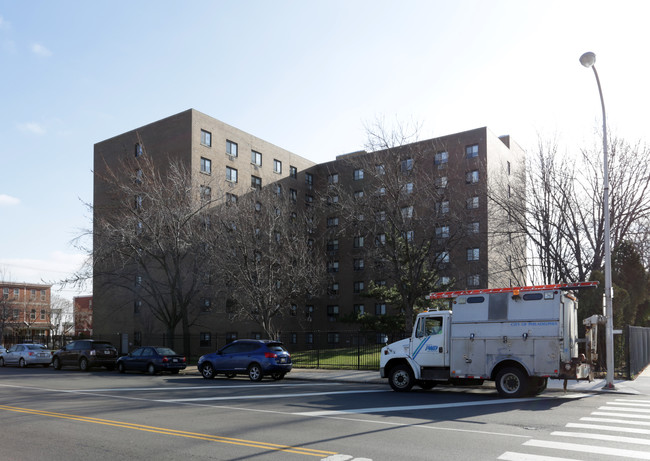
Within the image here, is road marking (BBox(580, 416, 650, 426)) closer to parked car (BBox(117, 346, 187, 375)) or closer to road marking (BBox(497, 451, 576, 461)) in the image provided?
road marking (BBox(497, 451, 576, 461))

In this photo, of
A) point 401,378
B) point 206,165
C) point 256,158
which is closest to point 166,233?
point 206,165

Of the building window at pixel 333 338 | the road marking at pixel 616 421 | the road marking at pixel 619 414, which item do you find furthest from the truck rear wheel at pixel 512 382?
the building window at pixel 333 338

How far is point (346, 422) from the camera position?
1095cm

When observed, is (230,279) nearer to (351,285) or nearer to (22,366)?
(22,366)

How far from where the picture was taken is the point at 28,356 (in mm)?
33312

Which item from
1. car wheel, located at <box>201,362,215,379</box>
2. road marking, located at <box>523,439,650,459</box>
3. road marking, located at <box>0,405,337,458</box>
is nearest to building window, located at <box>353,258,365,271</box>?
car wheel, located at <box>201,362,215,379</box>

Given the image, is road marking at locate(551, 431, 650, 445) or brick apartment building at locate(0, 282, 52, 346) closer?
road marking at locate(551, 431, 650, 445)

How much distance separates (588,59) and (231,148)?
36588 millimetres

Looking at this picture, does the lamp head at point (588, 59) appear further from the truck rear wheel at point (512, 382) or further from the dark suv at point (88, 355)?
the dark suv at point (88, 355)

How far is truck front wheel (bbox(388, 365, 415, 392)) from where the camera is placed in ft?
56.8

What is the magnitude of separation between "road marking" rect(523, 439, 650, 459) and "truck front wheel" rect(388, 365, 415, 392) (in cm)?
856

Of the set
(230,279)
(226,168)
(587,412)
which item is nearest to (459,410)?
(587,412)

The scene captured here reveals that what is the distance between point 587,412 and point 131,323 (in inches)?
1747

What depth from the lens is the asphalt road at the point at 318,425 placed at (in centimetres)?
813
